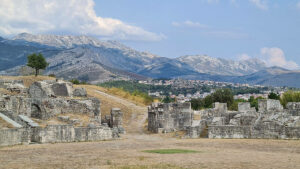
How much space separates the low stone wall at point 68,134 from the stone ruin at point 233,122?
6720 millimetres

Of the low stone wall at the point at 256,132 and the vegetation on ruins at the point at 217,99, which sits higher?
the vegetation on ruins at the point at 217,99

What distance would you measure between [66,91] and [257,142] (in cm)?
2272

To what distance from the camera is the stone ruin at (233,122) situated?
1189 inches

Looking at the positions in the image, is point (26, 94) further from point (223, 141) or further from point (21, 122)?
point (223, 141)

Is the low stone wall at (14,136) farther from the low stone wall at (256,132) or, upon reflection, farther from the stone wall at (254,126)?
the low stone wall at (256,132)

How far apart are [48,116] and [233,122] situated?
49.9 feet

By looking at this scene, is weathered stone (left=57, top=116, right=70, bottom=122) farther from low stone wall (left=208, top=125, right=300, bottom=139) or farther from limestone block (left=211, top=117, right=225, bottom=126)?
limestone block (left=211, top=117, right=225, bottom=126)

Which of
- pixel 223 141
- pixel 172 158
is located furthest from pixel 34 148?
pixel 223 141

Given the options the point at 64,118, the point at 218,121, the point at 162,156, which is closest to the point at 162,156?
the point at 162,156

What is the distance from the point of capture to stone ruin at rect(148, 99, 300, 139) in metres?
30.2

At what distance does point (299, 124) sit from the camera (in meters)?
29.8

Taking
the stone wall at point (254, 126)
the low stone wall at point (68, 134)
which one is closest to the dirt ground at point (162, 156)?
the stone wall at point (254, 126)

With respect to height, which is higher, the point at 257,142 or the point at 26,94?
the point at 26,94

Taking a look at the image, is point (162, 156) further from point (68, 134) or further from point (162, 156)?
point (68, 134)
